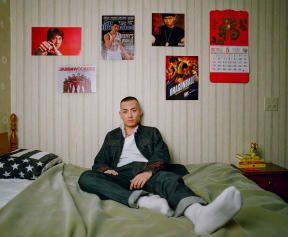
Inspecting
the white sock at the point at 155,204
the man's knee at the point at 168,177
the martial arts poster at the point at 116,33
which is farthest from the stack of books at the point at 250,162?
the martial arts poster at the point at 116,33

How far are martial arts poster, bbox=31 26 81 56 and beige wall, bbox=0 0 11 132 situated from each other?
0.22 m

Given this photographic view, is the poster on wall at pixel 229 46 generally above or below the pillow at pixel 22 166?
above

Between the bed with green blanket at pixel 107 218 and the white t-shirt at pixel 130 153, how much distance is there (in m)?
0.54

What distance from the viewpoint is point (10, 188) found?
1.32 m

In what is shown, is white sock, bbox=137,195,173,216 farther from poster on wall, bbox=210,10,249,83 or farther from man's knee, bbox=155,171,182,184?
poster on wall, bbox=210,10,249,83

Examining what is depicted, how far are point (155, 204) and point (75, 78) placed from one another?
1454 mm

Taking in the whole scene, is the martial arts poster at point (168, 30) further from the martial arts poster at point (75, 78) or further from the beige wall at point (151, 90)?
the martial arts poster at point (75, 78)

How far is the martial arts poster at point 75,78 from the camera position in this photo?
2096 mm

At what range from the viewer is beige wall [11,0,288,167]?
2098 mm

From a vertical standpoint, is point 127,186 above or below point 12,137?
below

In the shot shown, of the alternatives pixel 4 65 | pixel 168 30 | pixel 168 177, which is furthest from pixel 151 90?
pixel 4 65

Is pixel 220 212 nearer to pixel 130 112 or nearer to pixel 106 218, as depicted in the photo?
pixel 106 218

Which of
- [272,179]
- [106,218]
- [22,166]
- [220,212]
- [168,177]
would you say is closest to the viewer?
[220,212]

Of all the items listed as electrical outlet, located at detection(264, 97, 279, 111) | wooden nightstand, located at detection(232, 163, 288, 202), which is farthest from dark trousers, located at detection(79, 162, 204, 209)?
electrical outlet, located at detection(264, 97, 279, 111)
